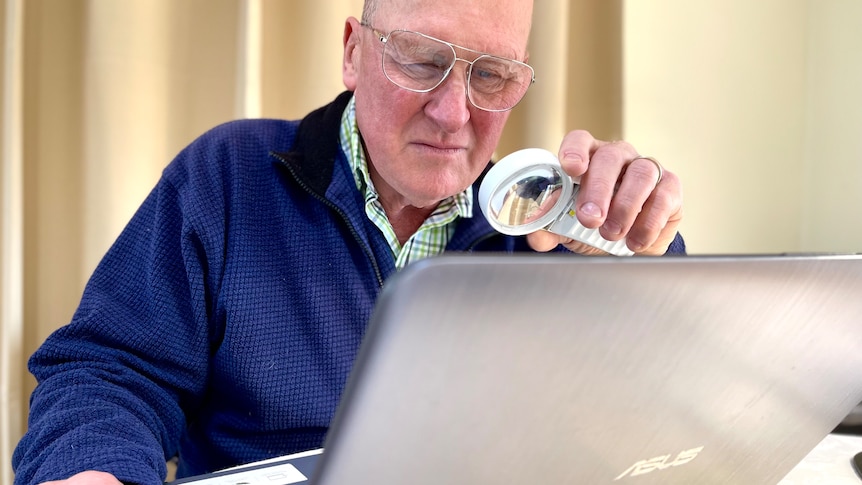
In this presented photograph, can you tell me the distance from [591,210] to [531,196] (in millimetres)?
105

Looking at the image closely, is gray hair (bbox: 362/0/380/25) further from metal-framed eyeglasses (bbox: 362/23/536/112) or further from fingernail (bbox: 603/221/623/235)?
fingernail (bbox: 603/221/623/235)

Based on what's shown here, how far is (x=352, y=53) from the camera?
3.75 ft

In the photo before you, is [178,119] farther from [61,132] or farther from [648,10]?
[648,10]

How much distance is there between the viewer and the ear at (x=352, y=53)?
112cm

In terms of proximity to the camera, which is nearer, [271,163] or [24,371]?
[271,163]

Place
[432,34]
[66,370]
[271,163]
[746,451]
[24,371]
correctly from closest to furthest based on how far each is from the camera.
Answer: [746,451]
[66,370]
[432,34]
[271,163]
[24,371]

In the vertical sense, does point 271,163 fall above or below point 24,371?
above

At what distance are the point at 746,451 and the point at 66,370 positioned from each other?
2.50ft

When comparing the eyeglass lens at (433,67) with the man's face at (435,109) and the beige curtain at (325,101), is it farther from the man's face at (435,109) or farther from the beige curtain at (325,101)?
the beige curtain at (325,101)

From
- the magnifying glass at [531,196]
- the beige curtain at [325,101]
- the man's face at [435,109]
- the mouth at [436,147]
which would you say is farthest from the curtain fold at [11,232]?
the magnifying glass at [531,196]

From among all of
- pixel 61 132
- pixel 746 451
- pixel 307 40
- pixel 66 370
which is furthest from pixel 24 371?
pixel 746 451

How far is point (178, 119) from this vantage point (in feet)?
5.43

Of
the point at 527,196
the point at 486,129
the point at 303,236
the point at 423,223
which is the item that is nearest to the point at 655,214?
the point at 527,196

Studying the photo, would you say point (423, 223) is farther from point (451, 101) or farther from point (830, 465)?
point (830, 465)
